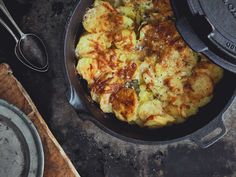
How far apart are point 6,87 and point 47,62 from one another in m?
0.41

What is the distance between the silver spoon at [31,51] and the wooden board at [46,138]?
0.27 meters

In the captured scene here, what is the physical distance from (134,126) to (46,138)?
69 centimetres

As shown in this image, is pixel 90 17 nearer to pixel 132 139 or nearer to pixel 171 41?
pixel 171 41

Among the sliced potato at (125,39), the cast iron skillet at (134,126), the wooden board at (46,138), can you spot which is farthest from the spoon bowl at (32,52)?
the sliced potato at (125,39)

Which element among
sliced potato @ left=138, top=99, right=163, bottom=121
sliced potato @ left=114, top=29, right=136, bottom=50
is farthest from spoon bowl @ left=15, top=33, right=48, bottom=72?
sliced potato @ left=138, top=99, right=163, bottom=121

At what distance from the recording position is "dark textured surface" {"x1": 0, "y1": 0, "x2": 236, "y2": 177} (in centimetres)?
362

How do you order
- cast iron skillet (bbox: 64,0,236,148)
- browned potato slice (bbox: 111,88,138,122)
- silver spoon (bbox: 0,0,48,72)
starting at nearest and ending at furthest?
1. cast iron skillet (bbox: 64,0,236,148)
2. browned potato slice (bbox: 111,88,138,122)
3. silver spoon (bbox: 0,0,48,72)

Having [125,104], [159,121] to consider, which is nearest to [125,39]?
[125,104]

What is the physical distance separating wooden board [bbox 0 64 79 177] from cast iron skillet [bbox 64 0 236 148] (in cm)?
44

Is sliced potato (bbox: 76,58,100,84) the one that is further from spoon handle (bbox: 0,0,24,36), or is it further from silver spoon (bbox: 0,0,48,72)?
spoon handle (bbox: 0,0,24,36)

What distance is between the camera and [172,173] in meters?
3.63

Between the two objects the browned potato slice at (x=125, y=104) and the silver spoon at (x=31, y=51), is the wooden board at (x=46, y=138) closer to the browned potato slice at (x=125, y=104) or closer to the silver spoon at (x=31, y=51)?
the silver spoon at (x=31, y=51)

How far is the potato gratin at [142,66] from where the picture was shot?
10.2ft

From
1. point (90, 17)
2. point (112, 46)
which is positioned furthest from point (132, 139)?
point (90, 17)
